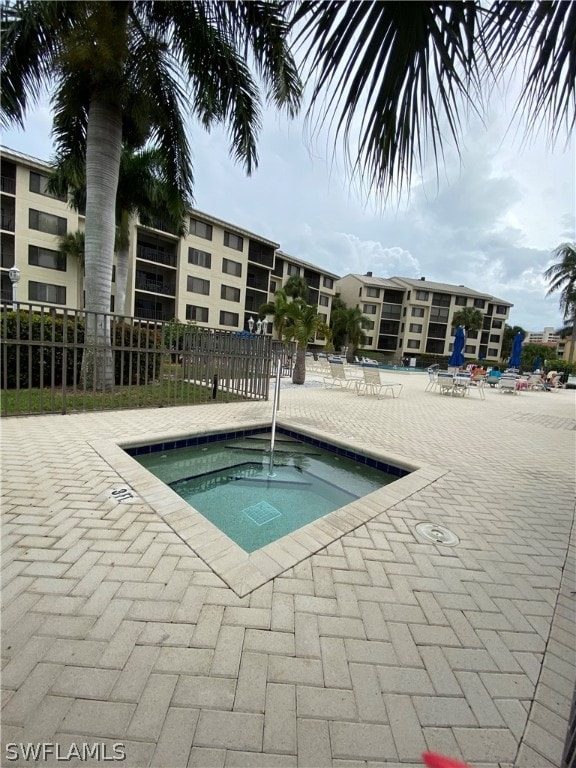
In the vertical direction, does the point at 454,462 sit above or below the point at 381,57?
below

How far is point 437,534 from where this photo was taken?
2988 mm

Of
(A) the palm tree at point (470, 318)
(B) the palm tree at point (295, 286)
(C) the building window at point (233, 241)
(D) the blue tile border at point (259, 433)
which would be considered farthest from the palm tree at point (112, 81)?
(A) the palm tree at point (470, 318)

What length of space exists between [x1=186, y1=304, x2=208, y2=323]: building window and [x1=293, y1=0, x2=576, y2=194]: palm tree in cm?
3228

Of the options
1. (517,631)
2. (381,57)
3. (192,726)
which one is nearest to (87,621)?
(192,726)

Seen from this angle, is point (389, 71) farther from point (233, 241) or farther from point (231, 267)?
point (233, 241)

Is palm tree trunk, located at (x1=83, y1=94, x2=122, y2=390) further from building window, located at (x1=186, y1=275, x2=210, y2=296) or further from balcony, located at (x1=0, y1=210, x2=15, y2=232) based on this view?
building window, located at (x1=186, y1=275, x2=210, y2=296)

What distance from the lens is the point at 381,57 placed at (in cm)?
110

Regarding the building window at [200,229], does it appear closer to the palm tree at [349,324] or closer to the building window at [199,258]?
the building window at [199,258]

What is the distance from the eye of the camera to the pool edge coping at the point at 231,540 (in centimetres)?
227

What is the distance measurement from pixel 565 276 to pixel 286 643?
44814 mm

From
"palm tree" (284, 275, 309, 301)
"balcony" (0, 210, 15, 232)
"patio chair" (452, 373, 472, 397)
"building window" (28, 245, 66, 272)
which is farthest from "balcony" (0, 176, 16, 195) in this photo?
"patio chair" (452, 373, 472, 397)

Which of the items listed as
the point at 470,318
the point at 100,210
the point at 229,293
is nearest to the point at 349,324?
the point at 229,293

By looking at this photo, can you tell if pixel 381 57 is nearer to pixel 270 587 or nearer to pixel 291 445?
pixel 270 587

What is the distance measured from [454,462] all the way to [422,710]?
4.20m
